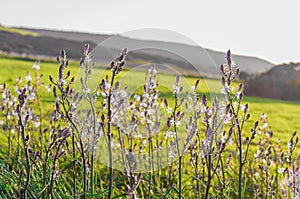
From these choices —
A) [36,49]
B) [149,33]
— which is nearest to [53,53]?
[36,49]

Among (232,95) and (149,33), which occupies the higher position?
(149,33)

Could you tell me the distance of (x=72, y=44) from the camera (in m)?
46.2

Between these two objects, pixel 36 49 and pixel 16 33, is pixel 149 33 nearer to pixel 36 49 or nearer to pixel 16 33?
pixel 36 49

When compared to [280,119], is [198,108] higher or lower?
higher

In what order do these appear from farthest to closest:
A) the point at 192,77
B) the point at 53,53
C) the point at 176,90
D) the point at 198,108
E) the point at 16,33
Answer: the point at 16,33
the point at 53,53
the point at 192,77
the point at 198,108
the point at 176,90

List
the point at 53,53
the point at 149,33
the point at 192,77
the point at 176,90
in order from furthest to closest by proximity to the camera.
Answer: the point at 53,53
the point at 192,77
the point at 149,33
the point at 176,90

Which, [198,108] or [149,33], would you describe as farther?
[149,33]

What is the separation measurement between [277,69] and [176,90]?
31545 millimetres

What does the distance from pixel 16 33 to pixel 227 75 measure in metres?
52.4

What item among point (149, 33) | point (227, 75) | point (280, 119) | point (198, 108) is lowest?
point (280, 119)

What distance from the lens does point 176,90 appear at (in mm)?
2797

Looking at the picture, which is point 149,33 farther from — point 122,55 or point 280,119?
point 280,119

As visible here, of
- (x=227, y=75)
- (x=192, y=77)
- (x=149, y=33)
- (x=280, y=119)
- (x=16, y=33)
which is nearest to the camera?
(x=227, y=75)

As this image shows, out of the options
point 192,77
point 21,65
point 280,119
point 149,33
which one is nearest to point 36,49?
point 21,65
